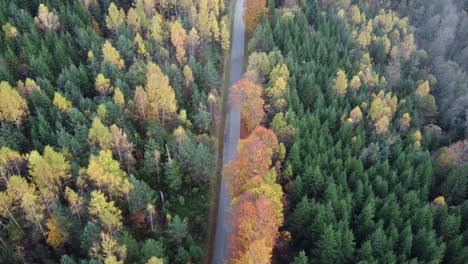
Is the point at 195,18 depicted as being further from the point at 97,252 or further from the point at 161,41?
the point at 97,252

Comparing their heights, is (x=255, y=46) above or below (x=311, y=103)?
above

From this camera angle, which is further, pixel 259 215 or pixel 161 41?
pixel 161 41

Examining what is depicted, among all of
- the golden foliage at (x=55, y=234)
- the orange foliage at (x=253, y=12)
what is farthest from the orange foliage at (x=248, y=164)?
the orange foliage at (x=253, y=12)

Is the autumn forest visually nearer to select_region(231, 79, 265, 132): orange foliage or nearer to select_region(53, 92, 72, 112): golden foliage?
select_region(53, 92, 72, 112): golden foliage

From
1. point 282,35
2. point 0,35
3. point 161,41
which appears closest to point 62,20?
point 0,35

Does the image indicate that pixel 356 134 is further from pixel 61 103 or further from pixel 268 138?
Answer: pixel 61 103

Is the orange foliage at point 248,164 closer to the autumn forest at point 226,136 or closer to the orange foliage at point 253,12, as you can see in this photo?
the autumn forest at point 226,136

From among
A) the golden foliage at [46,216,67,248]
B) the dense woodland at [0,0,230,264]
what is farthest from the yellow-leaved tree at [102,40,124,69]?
the golden foliage at [46,216,67,248]
